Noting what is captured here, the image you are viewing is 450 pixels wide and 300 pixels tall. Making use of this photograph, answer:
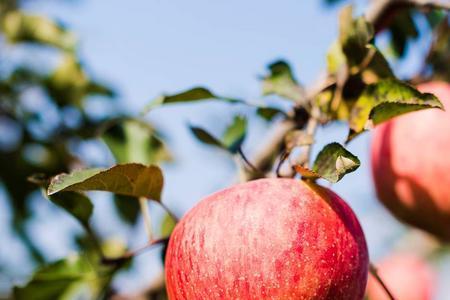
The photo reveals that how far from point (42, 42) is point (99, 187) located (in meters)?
1.24

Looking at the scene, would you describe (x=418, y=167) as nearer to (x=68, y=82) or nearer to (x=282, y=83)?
(x=282, y=83)

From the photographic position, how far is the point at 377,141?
1.33 metres

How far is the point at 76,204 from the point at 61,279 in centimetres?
18

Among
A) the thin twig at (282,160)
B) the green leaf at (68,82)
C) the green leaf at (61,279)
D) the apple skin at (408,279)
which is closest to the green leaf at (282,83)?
the thin twig at (282,160)

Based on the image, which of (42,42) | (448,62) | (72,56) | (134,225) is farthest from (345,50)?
(42,42)

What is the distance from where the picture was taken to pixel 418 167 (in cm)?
123

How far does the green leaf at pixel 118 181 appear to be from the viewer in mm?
781

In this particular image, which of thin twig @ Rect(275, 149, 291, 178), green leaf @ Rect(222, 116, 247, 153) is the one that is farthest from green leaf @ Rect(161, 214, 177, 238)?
thin twig @ Rect(275, 149, 291, 178)

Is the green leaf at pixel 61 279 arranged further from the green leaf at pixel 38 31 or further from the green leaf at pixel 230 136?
the green leaf at pixel 38 31

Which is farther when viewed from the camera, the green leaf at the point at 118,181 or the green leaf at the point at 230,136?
the green leaf at the point at 230,136

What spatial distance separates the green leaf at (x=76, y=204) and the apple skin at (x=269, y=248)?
22cm

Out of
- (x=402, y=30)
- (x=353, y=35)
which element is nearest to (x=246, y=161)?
(x=353, y=35)

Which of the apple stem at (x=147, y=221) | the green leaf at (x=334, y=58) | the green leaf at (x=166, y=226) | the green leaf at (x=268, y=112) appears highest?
the green leaf at (x=334, y=58)

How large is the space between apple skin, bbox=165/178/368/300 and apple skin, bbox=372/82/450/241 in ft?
1.47
